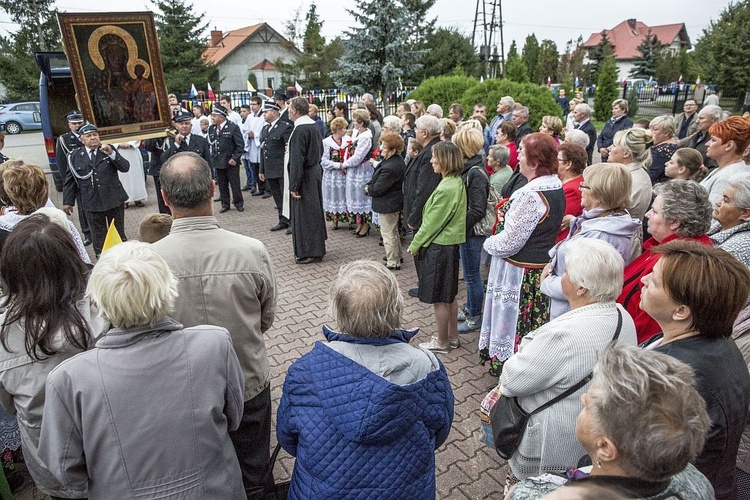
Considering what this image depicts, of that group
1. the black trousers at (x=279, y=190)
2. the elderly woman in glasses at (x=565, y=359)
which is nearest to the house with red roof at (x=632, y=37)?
the black trousers at (x=279, y=190)

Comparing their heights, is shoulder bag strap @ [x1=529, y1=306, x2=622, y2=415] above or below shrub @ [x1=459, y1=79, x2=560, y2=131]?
below

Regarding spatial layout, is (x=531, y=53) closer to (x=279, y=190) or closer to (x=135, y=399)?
(x=279, y=190)

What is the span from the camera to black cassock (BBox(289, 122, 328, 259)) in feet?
20.9

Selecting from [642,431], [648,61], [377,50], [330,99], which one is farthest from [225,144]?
[648,61]

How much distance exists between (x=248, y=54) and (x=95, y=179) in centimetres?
4657

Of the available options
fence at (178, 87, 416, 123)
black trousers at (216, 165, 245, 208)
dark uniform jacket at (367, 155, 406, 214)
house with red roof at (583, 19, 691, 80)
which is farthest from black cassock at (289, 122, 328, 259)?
house with red roof at (583, 19, 691, 80)

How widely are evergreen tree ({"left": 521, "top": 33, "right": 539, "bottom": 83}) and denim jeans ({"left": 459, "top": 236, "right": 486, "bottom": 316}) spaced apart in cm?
3712

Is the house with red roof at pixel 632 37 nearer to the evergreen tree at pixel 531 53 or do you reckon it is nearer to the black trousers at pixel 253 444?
the evergreen tree at pixel 531 53

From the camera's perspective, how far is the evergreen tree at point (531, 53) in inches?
1523

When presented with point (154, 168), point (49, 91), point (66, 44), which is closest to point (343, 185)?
point (154, 168)

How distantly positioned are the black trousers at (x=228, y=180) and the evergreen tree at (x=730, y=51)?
2321cm

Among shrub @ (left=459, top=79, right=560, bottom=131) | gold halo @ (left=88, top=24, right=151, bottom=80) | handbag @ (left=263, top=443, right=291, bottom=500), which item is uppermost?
gold halo @ (left=88, top=24, right=151, bottom=80)

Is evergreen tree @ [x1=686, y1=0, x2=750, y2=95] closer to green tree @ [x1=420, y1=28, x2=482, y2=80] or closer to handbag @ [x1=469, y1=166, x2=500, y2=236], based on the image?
green tree @ [x1=420, y1=28, x2=482, y2=80]

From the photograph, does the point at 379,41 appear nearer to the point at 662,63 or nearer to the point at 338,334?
the point at 338,334
